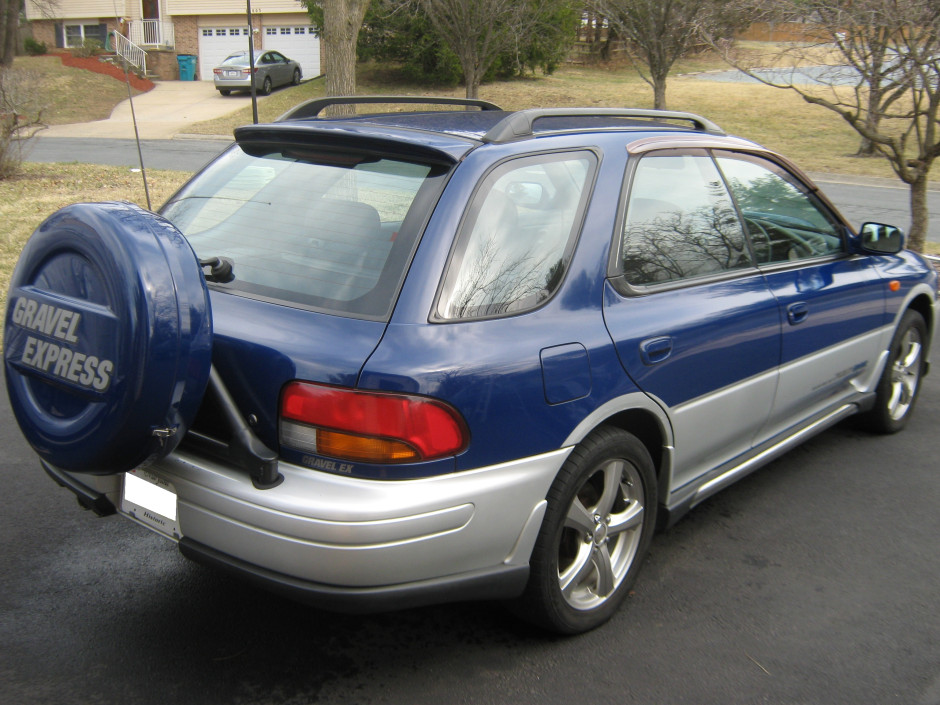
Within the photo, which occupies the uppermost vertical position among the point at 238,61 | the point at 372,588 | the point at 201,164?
the point at 238,61

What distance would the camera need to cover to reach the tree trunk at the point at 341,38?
1163cm

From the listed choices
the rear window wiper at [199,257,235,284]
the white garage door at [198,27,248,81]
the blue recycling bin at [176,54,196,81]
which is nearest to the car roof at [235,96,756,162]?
the rear window wiper at [199,257,235,284]

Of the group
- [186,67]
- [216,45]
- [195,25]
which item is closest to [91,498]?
[186,67]

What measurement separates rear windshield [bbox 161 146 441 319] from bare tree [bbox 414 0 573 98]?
19.0m

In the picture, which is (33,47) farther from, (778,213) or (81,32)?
(778,213)

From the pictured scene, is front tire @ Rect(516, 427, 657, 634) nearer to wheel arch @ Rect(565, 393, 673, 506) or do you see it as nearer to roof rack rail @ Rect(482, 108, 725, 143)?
wheel arch @ Rect(565, 393, 673, 506)

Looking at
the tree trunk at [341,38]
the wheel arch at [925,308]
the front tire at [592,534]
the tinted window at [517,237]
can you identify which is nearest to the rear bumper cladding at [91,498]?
the tinted window at [517,237]

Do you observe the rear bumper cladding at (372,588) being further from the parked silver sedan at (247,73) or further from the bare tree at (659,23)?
the parked silver sedan at (247,73)

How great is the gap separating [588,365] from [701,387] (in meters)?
0.72

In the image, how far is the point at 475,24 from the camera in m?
22.6

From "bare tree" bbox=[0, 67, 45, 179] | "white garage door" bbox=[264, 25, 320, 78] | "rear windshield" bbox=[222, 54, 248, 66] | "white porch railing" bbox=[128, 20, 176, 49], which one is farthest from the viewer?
"white porch railing" bbox=[128, 20, 176, 49]

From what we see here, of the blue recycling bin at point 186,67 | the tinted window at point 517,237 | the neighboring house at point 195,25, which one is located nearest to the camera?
the tinted window at point 517,237

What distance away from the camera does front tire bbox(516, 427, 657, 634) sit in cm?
285

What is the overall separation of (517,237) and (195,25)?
43.8 meters
